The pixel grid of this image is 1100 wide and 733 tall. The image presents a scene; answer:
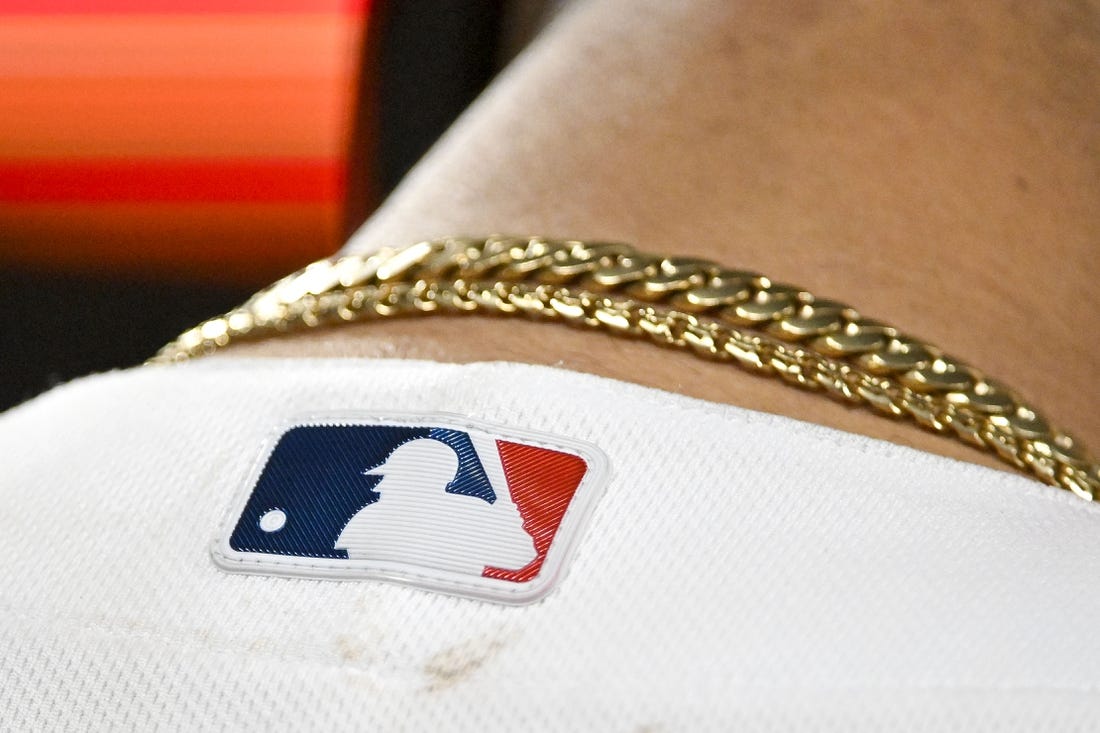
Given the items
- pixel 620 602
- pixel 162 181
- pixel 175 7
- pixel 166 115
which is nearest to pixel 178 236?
pixel 162 181

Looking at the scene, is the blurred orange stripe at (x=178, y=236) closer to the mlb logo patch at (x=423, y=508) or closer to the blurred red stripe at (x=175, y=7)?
the blurred red stripe at (x=175, y=7)

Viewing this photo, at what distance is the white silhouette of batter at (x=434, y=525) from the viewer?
346mm

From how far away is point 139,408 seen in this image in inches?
16.9

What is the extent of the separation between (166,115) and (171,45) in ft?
0.56

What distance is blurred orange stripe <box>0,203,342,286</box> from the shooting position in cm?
236

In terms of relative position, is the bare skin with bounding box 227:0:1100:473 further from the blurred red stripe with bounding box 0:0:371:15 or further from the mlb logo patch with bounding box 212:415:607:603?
the blurred red stripe with bounding box 0:0:371:15

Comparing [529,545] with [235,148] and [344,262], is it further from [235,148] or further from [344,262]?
[235,148]

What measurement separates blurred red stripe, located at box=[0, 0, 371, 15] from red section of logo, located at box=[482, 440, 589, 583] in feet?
7.57

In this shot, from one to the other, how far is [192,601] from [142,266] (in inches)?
86.2

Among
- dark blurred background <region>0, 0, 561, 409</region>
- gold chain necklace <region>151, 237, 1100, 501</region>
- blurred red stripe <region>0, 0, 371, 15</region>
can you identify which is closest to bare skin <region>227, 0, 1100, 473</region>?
gold chain necklace <region>151, 237, 1100, 501</region>

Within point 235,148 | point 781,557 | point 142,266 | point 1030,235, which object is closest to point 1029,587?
point 781,557

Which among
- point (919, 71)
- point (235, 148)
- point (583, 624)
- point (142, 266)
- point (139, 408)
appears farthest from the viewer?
point (235, 148)

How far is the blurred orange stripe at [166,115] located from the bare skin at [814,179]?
2154 mm

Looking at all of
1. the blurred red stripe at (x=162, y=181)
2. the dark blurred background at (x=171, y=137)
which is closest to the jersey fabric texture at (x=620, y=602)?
the dark blurred background at (x=171, y=137)
